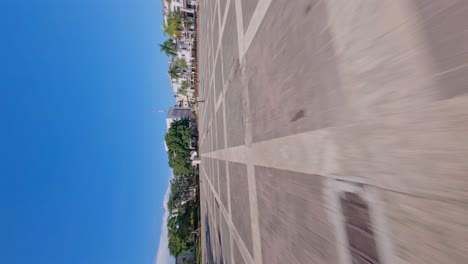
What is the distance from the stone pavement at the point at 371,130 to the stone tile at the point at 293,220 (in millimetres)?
11

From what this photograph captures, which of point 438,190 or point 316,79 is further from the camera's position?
point 316,79

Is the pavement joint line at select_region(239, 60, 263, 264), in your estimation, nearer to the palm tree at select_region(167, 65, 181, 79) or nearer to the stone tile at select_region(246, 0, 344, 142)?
the stone tile at select_region(246, 0, 344, 142)

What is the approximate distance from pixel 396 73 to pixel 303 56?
31.8 inches

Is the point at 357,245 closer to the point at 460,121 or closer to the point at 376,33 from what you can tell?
the point at 460,121

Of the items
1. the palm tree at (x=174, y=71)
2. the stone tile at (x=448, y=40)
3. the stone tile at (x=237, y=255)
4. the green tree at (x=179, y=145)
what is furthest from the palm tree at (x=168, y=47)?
the stone tile at (x=448, y=40)

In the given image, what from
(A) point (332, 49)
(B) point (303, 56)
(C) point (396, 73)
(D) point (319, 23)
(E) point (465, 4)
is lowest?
(C) point (396, 73)

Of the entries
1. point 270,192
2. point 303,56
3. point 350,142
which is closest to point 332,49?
point 303,56

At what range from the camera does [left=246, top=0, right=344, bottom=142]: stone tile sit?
139 centimetres

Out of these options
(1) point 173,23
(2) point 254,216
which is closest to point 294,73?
(2) point 254,216

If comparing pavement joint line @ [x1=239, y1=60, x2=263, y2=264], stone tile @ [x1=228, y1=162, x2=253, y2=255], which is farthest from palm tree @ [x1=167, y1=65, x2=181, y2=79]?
pavement joint line @ [x1=239, y1=60, x2=263, y2=264]

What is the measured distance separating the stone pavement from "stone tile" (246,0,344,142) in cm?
1

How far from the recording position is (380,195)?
102 centimetres

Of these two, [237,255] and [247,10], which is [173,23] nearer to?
[247,10]

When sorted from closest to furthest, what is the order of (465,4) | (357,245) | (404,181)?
(465,4) < (404,181) < (357,245)
